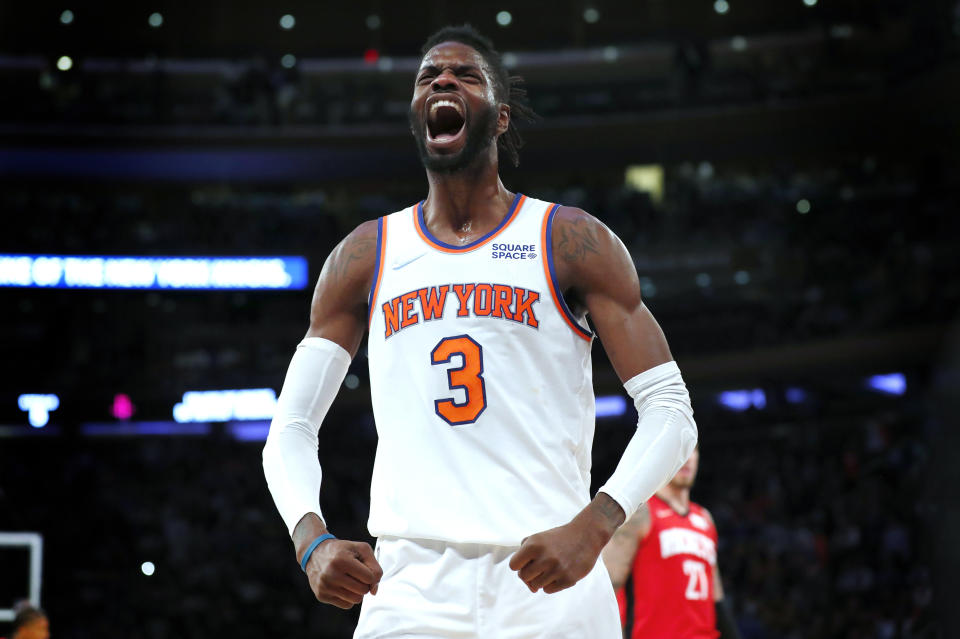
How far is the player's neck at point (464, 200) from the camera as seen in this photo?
9.19 feet

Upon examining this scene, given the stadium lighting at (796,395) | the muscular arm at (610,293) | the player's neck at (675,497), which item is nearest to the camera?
the muscular arm at (610,293)

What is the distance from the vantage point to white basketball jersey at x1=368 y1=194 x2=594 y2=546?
97.7 inches

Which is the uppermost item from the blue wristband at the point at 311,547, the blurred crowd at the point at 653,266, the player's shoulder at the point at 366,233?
the blurred crowd at the point at 653,266

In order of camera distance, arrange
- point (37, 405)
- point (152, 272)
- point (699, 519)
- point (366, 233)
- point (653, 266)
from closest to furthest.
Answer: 1. point (366, 233)
2. point (699, 519)
3. point (37, 405)
4. point (653, 266)
5. point (152, 272)

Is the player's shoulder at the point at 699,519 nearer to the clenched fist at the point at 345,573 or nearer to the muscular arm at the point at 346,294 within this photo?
the muscular arm at the point at 346,294

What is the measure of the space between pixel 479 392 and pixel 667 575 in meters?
3.20

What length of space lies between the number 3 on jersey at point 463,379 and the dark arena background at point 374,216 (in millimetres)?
9870

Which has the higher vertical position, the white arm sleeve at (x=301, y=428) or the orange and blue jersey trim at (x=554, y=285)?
the orange and blue jersey trim at (x=554, y=285)

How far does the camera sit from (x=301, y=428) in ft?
8.79

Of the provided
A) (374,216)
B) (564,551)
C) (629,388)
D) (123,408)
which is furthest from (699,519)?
(374,216)

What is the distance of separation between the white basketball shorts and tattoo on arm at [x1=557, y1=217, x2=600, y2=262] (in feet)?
2.21

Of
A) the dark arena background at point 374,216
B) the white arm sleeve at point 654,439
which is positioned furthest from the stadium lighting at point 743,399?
the white arm sleeve at point 654,439

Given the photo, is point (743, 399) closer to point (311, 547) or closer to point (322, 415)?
point (322, 415)

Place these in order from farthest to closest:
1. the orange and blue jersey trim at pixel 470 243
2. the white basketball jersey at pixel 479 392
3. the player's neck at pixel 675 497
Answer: the player's neck at pixel 675 497
the orange and blue jersey trim at pixel 470 243
the white basketball jersey at pixel 479 392
